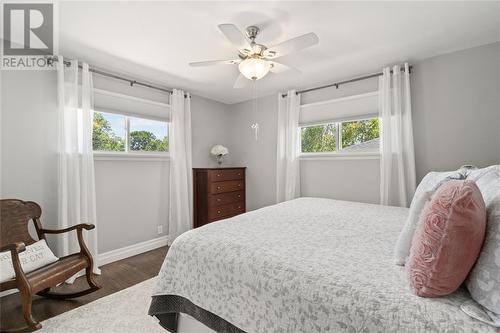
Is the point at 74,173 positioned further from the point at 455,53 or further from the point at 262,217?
the point at 455,53

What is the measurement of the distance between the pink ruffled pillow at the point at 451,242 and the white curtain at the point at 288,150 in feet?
9.27

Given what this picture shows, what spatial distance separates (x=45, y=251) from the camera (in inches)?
83.4

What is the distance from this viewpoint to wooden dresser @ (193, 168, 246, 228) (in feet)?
12.5

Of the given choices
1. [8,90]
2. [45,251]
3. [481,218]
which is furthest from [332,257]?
[8,90]

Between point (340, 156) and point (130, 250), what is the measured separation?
3.26 m

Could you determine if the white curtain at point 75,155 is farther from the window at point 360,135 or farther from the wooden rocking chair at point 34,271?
the window at point 360,135

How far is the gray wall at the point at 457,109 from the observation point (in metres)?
2.43

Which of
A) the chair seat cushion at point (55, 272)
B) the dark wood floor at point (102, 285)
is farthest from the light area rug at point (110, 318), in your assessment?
the chair seat cushion at point (55, 272)

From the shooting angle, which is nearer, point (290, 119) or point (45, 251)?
point (45, 251)

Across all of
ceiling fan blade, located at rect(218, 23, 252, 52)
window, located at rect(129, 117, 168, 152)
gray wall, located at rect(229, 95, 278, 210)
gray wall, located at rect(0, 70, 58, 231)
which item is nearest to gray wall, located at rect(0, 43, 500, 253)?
gray wall, located at rect(0, 70, 58, 231)

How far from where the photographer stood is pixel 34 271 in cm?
192

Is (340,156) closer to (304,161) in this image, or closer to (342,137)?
(342,137)

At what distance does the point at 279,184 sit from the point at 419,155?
1913 mm

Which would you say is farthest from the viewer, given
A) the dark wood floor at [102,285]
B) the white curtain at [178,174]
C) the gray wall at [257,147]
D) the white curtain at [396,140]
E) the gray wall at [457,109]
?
the gray wall at [257,147]
